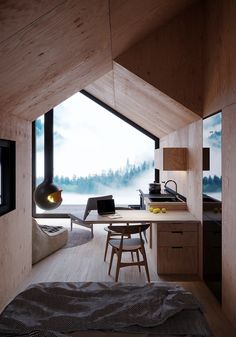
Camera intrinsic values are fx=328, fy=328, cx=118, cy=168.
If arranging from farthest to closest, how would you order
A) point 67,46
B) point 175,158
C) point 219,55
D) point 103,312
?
point 175,158
point 219,55
point 67,46
point 103,312

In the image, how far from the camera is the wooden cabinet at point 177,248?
14.5 feet

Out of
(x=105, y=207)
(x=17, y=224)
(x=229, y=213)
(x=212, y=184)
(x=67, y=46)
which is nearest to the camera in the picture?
(x=67, y=46)

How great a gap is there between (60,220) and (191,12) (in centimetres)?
590

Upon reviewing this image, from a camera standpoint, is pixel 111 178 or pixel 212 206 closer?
pixel 212 206

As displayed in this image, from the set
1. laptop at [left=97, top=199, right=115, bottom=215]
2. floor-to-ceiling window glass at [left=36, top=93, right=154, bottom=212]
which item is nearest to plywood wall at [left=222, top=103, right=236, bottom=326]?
laptop at [left=97, top=199, right=115, bottom=215]

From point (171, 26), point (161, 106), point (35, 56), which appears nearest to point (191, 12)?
point (171, 26)

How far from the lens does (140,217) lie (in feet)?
15.0

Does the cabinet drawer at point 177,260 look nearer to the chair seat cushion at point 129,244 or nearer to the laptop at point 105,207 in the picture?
the chair seat cushion at point 129,244

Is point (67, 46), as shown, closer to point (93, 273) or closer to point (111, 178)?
point (93, 273)

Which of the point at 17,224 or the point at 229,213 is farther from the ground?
the point at 229,213

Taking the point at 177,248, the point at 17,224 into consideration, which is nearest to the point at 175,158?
the point at 177,248

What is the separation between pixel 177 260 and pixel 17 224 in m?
2.18

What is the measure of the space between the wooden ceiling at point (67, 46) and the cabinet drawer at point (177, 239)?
1.66m

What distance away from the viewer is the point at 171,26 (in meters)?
4.45
